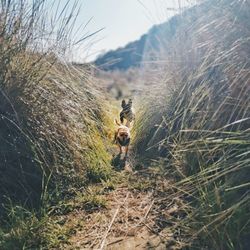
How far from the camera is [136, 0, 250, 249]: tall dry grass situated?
1.82m

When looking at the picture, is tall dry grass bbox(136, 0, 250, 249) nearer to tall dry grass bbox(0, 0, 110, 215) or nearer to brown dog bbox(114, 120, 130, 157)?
brown dog bbox(114, 120, 130, 157)

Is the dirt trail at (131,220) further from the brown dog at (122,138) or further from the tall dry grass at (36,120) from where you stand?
the brown dog at (122,138)

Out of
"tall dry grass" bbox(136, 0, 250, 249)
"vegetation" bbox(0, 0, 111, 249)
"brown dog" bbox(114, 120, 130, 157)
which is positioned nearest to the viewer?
"tall dry grass" bbox(136, 0, 250, 249)

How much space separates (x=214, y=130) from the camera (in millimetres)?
2336

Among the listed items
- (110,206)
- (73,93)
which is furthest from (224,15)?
(110,206)

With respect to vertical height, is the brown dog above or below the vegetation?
below

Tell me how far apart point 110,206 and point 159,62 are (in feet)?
6.62

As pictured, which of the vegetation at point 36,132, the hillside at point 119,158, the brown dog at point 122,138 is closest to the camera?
the hillside at point 119,158

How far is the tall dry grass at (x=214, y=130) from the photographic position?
1819 mm

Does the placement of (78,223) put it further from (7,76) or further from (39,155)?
(7,76)

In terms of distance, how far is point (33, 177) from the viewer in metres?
2.51

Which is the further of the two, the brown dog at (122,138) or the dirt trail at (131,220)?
the brown dog at (122,138)

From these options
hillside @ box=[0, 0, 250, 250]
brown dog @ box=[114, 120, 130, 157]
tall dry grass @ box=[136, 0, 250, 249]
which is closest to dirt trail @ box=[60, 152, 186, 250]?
hillside @ box=[0, 0, 250, 250]

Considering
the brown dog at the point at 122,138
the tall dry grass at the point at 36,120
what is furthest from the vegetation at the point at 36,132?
the brown dog at the point at 122,138
